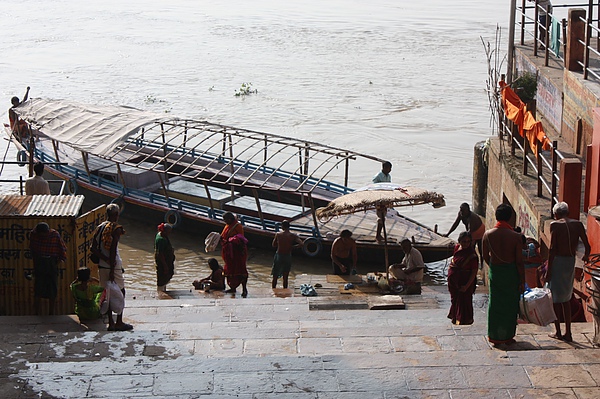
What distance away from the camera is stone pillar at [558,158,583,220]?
364 inches

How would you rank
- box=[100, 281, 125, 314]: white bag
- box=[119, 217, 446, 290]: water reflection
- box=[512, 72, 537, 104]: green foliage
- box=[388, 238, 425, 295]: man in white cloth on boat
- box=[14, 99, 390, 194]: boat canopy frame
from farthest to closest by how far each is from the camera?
box=[14, 99, 390, 194]: boat canopy frame, box=[512, 72, 537, 104]: green foliage, box=[119, 217, 446, 290]: water reflection, box=[388, 238, 425, 295]: man in white cloth on boat, box=[100, 281, 125, 314]: white bag

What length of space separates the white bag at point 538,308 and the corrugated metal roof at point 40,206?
4179 millimetres

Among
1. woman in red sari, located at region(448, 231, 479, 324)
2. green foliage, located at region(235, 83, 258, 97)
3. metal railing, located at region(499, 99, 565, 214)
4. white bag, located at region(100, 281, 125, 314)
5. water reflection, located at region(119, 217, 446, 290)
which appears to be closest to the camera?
woman in red sari, located at region(448, 231, 479, 324)

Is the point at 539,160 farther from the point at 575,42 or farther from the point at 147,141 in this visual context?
the point at 147,141

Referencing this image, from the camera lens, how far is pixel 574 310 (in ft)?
25.6

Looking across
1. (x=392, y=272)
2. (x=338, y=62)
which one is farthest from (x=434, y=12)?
(x=392, y=272)

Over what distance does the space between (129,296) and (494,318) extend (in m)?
4.97

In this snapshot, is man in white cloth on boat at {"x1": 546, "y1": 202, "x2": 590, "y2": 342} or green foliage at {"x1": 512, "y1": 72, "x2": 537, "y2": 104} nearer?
man in white cloth on boat at {"x1": 546, "y1": 202, "x2": 590, "y2": 342}

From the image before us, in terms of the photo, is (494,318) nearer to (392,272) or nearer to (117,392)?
(117,392)

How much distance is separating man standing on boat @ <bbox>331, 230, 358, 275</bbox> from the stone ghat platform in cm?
247

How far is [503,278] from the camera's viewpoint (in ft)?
21.6

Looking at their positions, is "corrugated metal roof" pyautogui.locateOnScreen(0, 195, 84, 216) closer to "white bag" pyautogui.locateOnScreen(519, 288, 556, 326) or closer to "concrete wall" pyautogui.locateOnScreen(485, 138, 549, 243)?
"white bag" pyautogui.locateOnScreen(519, 288, 556, 326)

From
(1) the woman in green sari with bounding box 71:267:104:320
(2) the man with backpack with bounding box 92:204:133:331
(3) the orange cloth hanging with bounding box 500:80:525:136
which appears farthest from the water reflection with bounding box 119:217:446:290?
(2) the man with backpack with bounding box 92:204:133:331

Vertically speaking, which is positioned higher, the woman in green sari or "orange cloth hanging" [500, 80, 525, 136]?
"orange cloth hanging" [500, 80, 525, 136]
